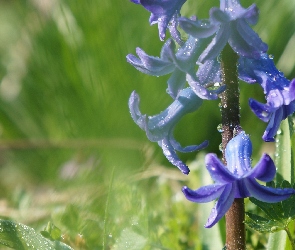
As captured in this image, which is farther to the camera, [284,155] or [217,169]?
[284,155]

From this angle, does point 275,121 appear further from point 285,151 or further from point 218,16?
point 285,151

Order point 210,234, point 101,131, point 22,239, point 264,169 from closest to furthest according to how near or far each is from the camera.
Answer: point 264,169 → point 22,239 → point 101,131 → point 210,234

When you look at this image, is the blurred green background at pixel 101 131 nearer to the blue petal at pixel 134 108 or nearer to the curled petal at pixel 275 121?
the blue petal at pixel 134 108

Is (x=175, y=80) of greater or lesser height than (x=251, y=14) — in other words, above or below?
below

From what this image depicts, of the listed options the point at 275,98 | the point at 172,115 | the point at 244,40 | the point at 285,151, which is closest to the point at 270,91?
the point at 275,98

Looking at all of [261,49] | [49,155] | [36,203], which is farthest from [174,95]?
[36,203]

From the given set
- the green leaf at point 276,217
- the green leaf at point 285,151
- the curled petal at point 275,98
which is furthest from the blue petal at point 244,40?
the green leaf at point 285,151

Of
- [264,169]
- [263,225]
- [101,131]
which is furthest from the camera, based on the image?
[101,131]

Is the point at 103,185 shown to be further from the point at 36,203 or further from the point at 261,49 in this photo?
the point at 36,203
